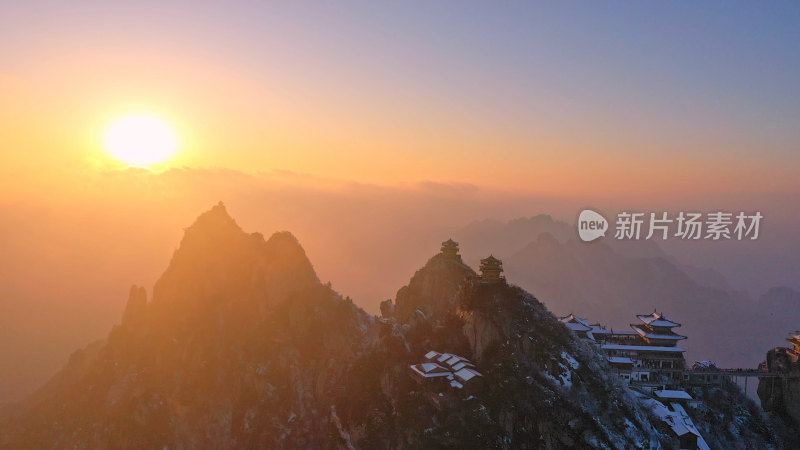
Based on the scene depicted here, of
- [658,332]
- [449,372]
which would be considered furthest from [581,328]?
[449,372]

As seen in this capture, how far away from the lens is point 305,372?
288 ft

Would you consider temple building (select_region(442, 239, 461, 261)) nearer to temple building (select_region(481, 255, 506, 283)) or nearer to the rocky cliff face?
the rocky cliff face

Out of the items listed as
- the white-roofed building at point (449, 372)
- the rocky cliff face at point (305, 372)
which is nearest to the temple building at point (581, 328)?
the rocky cliff face at point (305, 372)

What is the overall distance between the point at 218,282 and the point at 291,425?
3549cm

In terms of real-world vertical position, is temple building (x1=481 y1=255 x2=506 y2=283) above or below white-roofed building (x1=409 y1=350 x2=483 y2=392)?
above

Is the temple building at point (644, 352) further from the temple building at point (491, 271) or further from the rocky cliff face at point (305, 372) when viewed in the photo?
the temple building at point (491, 271)

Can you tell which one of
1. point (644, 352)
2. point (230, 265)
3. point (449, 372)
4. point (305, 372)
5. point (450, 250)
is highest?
point (450, 250)

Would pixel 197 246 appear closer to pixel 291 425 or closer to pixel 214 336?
pixel 214 336

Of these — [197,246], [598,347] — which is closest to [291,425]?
[197,246]

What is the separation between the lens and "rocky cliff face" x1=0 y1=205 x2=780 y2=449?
5988 cm

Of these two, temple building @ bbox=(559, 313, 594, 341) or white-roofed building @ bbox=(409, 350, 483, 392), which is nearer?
white-roofed building @ bbox=(409, 350, 483, 392)

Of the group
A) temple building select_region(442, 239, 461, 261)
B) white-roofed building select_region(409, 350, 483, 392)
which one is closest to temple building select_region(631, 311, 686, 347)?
temple building select_region(442, 239, 461, 261)

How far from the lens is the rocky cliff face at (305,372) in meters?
59.9

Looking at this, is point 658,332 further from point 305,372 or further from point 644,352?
point 305,372
